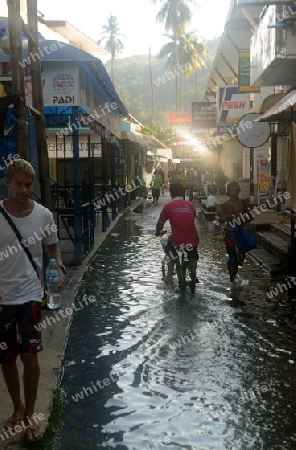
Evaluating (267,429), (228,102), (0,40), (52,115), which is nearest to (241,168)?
(228,102)

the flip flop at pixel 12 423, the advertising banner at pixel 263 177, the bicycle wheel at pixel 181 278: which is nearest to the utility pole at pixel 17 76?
the bicycle wheel at pixel 181 278

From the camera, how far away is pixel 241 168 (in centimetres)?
3359

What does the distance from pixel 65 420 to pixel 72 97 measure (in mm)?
6808

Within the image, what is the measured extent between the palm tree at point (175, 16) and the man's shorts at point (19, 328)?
228 ft

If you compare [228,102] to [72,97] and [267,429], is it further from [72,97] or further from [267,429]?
[267,429]

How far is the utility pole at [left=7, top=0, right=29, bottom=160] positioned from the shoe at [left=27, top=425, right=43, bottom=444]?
3.50 meters

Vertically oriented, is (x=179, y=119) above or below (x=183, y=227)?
above

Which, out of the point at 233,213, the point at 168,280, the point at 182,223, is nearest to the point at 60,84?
the point at 182,223

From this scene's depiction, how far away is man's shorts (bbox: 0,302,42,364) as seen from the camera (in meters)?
4.21

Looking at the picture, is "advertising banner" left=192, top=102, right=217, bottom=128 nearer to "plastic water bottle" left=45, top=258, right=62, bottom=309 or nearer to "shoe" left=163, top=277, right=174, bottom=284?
"shoe" left=163, top=277, right=174, bottom=284

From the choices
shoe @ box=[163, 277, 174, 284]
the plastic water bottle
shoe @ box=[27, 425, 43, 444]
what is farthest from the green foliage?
shoe @ box=[27, 425, 43, 444]

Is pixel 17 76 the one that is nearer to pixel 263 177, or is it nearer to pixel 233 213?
pixel 233 213

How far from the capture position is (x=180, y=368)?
580 centimetres

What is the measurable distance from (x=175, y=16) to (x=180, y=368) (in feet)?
225
